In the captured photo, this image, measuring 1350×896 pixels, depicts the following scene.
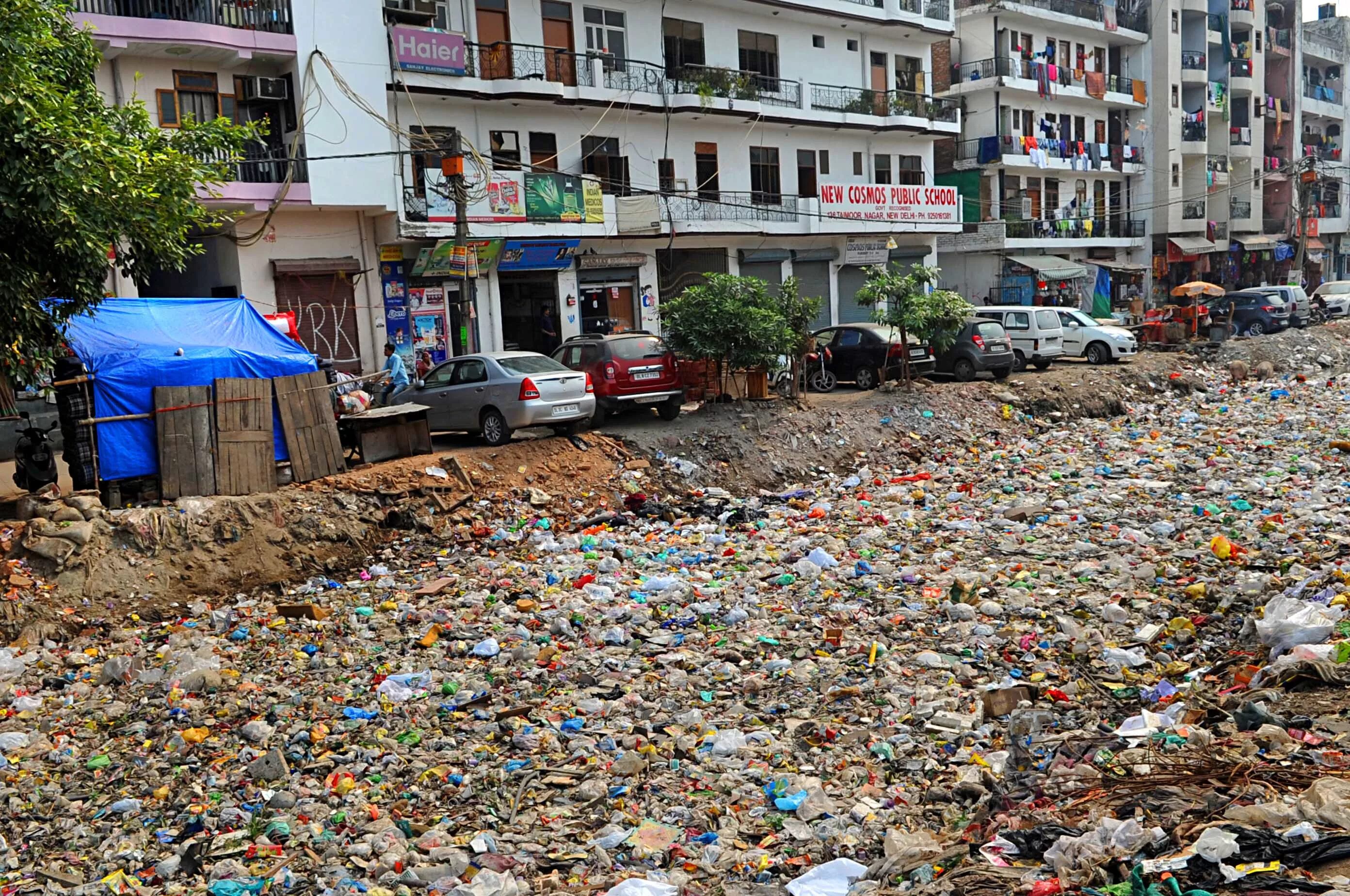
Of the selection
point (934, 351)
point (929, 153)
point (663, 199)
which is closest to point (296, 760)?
point (934, 351)

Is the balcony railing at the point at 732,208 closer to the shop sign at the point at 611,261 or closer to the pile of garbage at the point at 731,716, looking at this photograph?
the shop sign at the point at 611,261

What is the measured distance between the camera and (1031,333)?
25438 millimetres

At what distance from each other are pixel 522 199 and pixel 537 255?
1.74 m

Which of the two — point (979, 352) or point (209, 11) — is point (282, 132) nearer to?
point (209, 11)

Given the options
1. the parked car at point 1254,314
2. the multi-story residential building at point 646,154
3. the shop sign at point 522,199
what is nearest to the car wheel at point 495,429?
the multi-story residential building at point 646,154

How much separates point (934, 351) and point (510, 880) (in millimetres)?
18460

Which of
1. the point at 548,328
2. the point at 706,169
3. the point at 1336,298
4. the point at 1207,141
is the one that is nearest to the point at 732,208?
the point at 706,169

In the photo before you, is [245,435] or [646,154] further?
[646,154]

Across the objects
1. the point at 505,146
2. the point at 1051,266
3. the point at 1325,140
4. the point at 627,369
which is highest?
the point at 1325,140

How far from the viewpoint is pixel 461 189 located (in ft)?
63.5

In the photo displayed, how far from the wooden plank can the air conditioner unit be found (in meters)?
10.4

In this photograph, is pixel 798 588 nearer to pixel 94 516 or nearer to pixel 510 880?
pixel 510 880

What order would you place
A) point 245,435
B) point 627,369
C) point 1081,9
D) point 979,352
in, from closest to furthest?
point 245,435 < point 627,369 < point 979,352 < point 1081,9

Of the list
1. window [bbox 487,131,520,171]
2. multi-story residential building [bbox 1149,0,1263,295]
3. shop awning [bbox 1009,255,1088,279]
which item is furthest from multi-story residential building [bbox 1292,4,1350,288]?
window [bbox 487,131,520,171]
